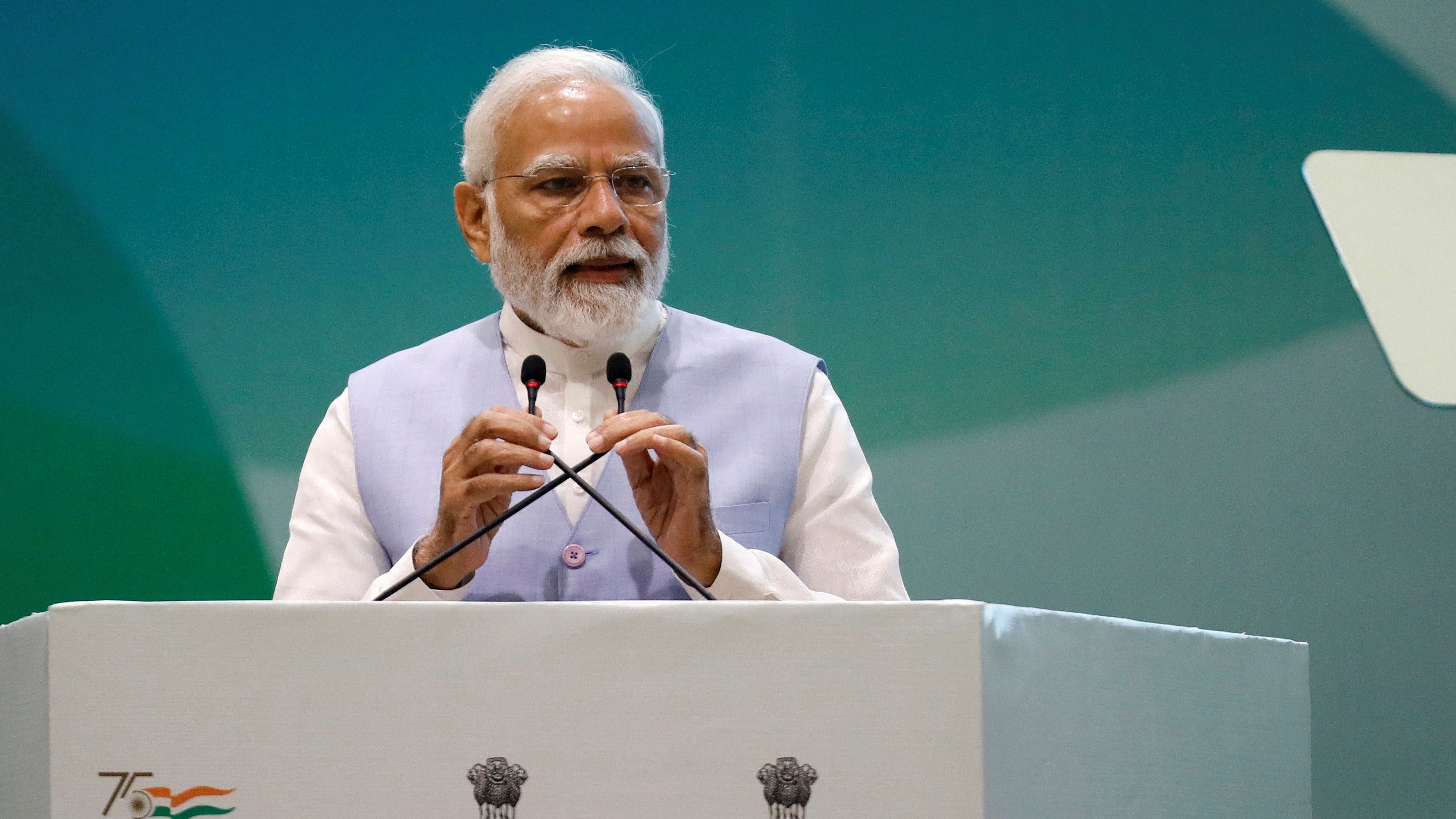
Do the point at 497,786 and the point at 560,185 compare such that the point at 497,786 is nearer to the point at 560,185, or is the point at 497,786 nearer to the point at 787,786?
the point at 787,786

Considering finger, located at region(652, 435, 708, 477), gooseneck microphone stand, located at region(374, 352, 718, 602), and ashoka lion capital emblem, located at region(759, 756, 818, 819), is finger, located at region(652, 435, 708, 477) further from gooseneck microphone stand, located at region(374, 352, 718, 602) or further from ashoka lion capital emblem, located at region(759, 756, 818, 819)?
ashoka lion capital emblem, located at region(759, 756, 818, 819)

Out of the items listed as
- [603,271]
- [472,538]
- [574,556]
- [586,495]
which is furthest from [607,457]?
[472,538]

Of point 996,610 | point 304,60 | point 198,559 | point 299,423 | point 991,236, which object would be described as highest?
point 304,60

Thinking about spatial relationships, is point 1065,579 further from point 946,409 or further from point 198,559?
point 198,559

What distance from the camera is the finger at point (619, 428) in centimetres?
140

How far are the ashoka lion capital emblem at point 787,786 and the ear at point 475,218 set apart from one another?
132 centimetres

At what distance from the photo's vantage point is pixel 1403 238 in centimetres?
85

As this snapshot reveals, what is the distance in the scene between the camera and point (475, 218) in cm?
209

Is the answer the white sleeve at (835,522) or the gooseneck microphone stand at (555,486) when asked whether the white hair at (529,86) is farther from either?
the gooseneck microphone stand at (555,486)

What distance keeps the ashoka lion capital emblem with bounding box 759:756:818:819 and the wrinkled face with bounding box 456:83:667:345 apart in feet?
3.61

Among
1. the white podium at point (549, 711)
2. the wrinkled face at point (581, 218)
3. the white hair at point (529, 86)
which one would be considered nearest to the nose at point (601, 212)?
the wrinkled face at point (581, 218)

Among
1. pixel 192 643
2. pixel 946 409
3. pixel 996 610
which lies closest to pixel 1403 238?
pixel 996 610

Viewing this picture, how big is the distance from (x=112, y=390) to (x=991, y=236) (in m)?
1.91

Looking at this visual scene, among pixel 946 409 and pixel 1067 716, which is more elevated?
pixel 946 409
